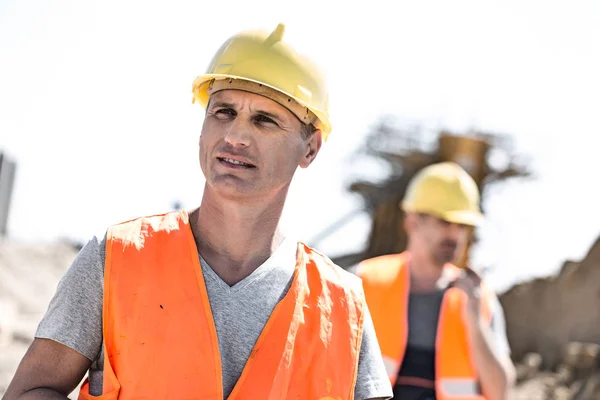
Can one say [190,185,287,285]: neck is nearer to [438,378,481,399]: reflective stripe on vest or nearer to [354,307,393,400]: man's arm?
[354,307,393,400]: man's arm

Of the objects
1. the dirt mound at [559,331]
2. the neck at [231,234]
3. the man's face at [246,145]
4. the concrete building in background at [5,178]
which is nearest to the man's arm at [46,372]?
the neck at [231,234]

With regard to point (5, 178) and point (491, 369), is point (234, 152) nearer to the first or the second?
point (491, 369)

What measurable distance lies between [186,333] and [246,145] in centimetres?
54

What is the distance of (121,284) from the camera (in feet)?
6.87

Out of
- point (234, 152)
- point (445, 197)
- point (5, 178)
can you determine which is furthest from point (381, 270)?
point (5, 178)

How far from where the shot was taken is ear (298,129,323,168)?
2.51 m

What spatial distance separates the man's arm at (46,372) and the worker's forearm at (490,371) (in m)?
2.56

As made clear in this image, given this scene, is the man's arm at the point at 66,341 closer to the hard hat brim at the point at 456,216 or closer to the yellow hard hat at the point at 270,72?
the yellow hard hat at the point at 270,72

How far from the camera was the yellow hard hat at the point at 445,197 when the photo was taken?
4672 mm

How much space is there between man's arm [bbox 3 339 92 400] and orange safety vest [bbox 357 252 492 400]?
7.32 ft

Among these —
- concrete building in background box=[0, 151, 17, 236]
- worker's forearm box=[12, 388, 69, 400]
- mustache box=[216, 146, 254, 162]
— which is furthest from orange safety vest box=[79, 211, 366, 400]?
concrete building in background box=[0, 151, 17, 236]

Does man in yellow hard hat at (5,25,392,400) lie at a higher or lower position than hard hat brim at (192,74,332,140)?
lower

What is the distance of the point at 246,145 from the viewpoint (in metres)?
2.28

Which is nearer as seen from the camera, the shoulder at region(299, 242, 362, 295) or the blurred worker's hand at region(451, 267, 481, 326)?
the shoulder at region(299, 242, 362, 295)
